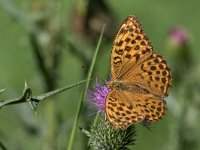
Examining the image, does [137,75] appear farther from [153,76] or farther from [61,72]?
[61,72]

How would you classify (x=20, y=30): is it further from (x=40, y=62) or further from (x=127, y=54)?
(x=127, y=54)

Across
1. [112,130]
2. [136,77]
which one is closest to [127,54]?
[136,77]

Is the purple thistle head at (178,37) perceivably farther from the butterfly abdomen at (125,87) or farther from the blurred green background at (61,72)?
the butterfly abdomen at (125,87)

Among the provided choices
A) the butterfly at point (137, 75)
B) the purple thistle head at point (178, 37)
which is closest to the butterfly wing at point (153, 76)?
the butterfly at point (137, 75)

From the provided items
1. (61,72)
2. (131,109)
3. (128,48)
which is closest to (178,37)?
(61,72)

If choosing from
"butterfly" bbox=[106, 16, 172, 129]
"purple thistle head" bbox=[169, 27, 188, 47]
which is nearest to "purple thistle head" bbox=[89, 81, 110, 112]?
"butterfly" bbox=[106, 16, 172, 129]
